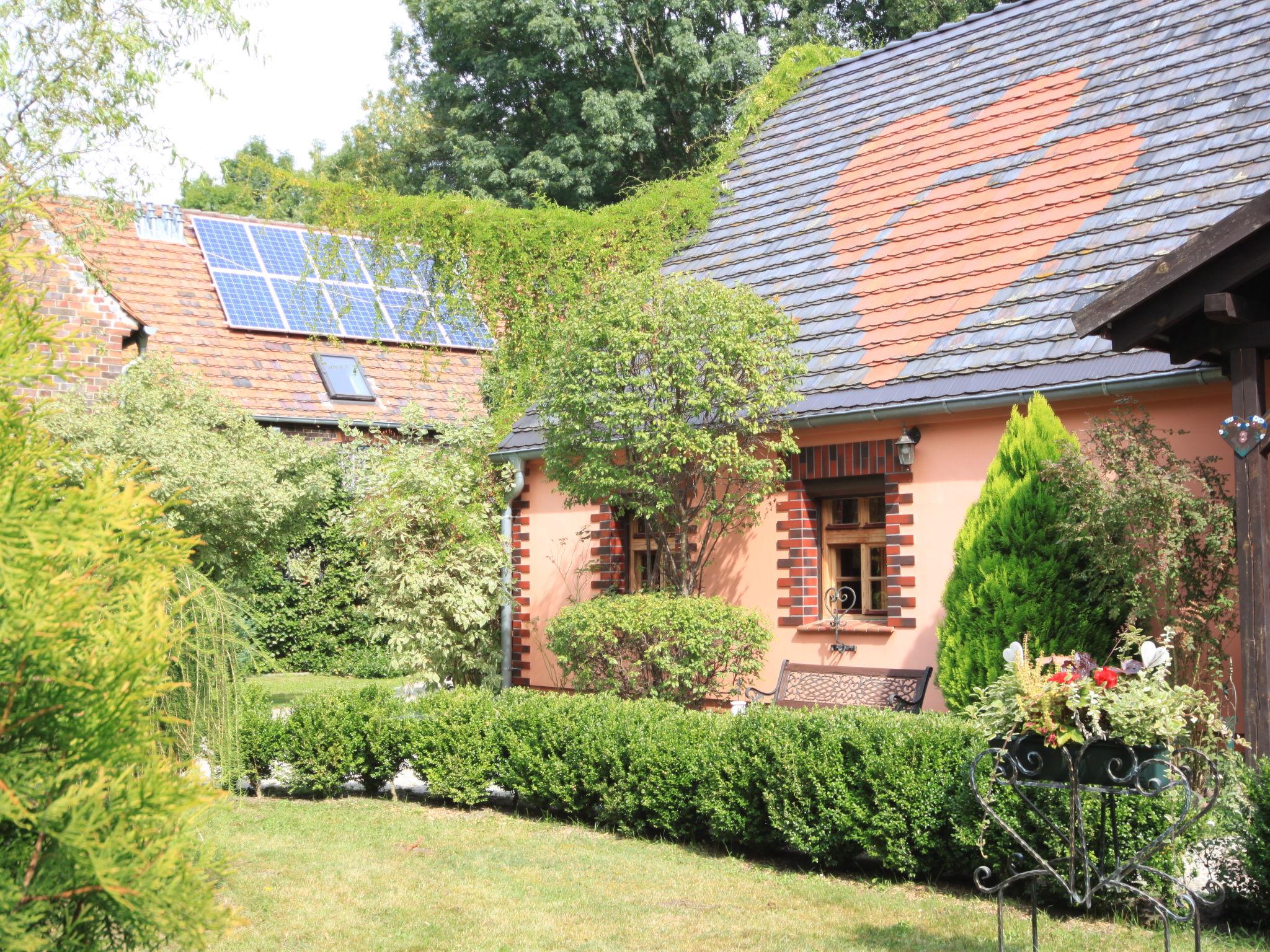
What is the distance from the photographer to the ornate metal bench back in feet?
30.8

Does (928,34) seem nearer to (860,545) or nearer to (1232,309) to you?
(860,545)

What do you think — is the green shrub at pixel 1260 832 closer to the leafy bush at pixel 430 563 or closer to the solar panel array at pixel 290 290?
the leafy bush at pixel 430 563

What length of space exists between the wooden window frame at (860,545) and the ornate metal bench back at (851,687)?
89 centimetres

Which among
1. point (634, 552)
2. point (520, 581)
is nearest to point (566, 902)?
point (634, 552)

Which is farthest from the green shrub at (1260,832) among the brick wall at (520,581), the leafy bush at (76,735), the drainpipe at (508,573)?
the brick wall at (520,581)

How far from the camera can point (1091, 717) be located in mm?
5066

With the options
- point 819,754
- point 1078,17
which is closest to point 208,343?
point 1078,17

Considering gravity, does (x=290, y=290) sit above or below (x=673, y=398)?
above

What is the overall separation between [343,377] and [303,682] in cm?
596

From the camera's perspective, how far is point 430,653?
13227mm

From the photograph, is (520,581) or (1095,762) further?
(520,581)

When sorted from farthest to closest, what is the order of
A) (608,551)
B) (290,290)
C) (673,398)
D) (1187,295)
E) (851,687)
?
(290,290)
(608,551)
(673,398)
(851,687)
(1187,295)

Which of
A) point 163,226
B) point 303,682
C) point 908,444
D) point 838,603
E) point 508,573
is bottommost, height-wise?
point 303,682

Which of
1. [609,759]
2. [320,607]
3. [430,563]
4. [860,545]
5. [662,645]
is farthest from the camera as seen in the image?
[320,607]
